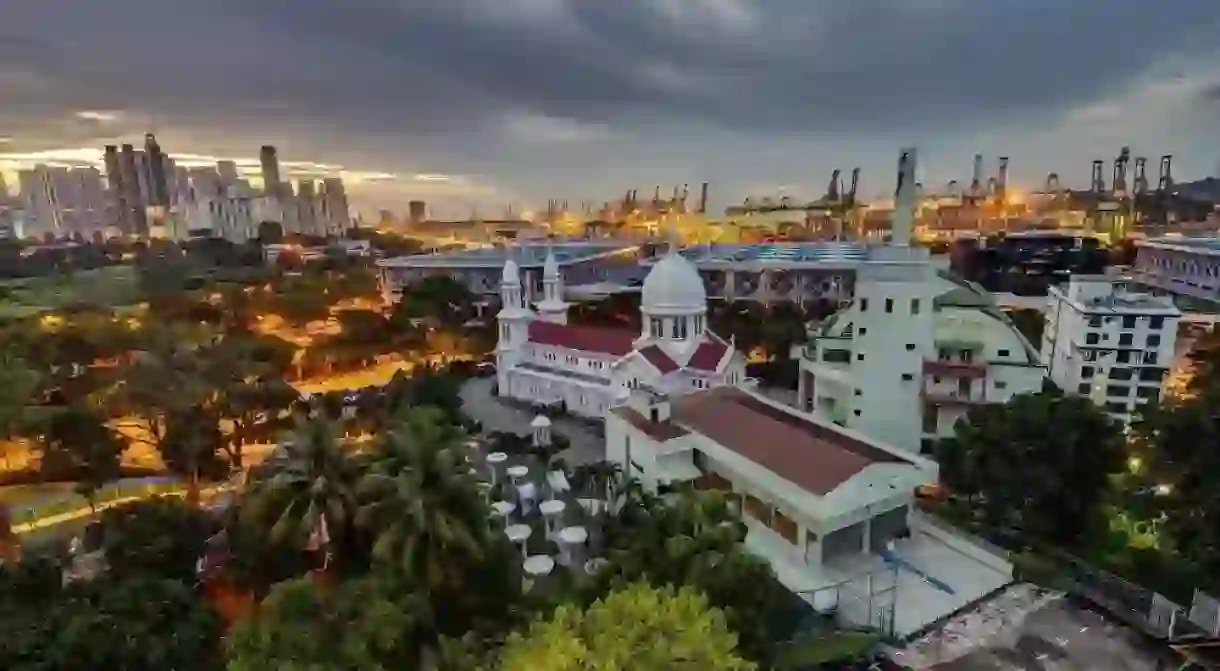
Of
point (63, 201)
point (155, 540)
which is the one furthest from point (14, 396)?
point (63, 201)

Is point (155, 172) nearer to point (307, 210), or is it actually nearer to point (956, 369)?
point (307, 210)

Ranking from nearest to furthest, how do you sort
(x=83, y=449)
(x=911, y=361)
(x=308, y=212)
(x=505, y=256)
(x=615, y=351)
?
(x=83, y=449) < (x=911, y=361) < (x=615, y=351) < (x=308, y=212) < (x=505, y=256)

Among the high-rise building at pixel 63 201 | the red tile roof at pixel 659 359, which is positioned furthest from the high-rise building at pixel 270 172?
the red tile roof at pixel 659 359

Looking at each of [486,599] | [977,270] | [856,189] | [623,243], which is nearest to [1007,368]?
[486,599]

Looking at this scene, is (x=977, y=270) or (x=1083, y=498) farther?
(x=977, y=270)

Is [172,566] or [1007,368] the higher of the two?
[1007,368]

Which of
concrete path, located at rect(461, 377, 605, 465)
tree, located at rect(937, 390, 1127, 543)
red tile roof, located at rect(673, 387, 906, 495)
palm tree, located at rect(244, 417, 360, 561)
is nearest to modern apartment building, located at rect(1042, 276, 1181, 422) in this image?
tree, located at rect(937, 390, 1127, 543)

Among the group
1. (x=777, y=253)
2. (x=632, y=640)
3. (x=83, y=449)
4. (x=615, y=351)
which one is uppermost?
(x=777, y=253)

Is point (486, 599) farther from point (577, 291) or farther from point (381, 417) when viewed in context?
point (577, 291)
